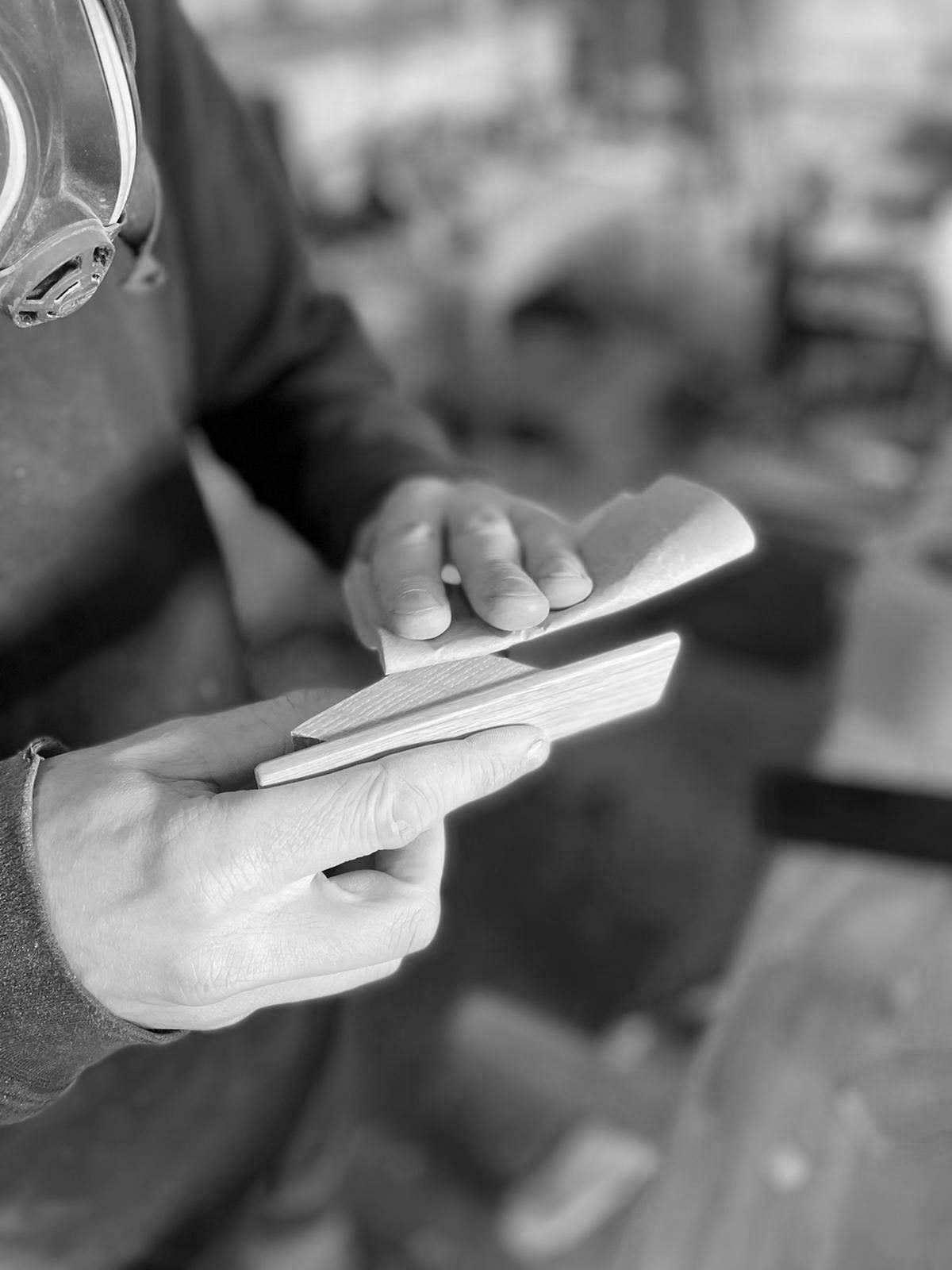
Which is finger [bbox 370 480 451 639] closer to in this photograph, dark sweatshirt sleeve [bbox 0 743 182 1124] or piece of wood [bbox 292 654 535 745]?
piece of wood [bbox 292 654 535 745]

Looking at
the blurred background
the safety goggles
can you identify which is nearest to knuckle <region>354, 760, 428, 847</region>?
the safety goggles

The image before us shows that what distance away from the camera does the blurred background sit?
1434 millimetres

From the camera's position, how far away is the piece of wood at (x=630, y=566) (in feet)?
1.91

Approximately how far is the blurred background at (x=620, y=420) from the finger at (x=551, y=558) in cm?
62

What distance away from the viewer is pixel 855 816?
956 millimetres

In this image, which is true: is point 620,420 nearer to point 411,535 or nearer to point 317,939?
point 411,535

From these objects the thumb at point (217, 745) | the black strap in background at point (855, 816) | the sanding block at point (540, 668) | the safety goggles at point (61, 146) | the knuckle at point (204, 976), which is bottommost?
the black strap in background at point (855, 816)

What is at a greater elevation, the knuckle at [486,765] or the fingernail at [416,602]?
the fingernail at [416,602]

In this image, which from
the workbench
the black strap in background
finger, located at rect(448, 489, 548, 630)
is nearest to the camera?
finger, located at rect(448, 489, 548, 630)

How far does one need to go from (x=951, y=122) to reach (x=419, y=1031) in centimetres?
364

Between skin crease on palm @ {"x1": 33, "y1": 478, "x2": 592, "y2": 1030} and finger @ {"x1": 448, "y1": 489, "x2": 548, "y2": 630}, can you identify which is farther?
finger @ {"x1": 448, "y1": 489, "x2": 548, "y2": 630}

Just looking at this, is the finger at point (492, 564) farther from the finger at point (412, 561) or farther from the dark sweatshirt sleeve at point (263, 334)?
the dark sweatshirt sleeve at point (263, 334)

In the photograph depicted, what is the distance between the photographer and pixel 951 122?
371 centimetres

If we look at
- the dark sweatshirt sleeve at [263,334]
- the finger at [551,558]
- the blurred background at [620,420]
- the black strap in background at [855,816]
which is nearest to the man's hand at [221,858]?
the finger at [551,558]
